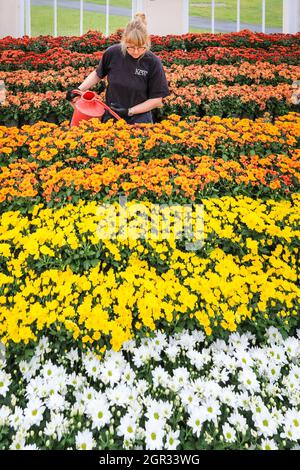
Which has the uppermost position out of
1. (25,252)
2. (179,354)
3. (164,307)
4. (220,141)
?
(220,141)

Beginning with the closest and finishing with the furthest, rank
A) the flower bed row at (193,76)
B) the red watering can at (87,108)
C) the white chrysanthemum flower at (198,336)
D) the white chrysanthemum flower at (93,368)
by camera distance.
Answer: the white chrysanthemum flower at (93,368) < the white chrysanthemum flower at (198,336) < the red watering can at (87,108) < the flower bed row at (193,76)

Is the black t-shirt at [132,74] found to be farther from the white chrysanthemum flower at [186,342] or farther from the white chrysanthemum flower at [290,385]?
the white chrysanthemum flower at [290,385]

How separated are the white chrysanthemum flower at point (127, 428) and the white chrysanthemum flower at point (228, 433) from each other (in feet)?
1.34

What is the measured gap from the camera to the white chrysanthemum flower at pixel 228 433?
179 cm

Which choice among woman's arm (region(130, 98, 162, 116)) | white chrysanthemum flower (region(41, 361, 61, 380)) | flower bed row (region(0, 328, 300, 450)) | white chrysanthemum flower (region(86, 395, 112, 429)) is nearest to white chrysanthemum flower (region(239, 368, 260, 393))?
flower bed row (region(0, 328, 300, 450))

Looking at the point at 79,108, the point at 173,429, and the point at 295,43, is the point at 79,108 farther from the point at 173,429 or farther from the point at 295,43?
the point at 295,43

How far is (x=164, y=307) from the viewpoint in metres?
2.27

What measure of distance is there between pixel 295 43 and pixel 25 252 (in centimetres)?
768

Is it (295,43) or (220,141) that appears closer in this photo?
(220,141)

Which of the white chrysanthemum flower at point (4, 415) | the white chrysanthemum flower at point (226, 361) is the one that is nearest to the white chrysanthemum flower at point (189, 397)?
the white chrysanthemum flower at point (226, 361)

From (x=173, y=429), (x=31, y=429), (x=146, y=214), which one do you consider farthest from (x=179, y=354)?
(x=146, y=214)

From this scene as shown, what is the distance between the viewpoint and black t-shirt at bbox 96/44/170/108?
393cm

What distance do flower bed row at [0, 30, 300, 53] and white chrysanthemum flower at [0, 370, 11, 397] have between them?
6.83m

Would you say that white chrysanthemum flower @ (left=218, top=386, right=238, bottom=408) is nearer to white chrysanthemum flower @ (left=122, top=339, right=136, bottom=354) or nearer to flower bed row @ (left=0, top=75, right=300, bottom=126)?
white chrysanthemum flower @ (left=122, top=339, right=136, bottom=354)
